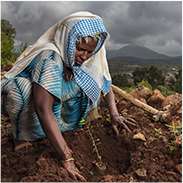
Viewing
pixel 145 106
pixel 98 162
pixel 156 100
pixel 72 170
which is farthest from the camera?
pixel 156 100

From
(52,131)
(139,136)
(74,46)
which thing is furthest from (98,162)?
(74,46)

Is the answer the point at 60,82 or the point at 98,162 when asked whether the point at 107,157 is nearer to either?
the point at 98,162

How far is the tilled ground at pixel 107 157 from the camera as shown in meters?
2.34

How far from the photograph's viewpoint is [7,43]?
6188mm

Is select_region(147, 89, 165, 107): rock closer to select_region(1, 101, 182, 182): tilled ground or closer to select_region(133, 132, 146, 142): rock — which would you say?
select_region(1, 101, 182, 182): tilled ground

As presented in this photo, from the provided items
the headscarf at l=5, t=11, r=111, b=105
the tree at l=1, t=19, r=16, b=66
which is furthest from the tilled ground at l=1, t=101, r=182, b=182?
the tree at l=1, t=19, r=16, b=66

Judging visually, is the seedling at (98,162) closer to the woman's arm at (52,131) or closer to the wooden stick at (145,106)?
the woman's arm at (52,131)

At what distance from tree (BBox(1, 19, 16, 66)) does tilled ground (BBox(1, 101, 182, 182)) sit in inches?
108

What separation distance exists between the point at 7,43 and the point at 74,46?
3939 mm

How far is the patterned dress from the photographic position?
240 cm

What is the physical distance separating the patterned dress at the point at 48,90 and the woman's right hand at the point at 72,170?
14.7 inches

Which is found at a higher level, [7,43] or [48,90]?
[48,90]

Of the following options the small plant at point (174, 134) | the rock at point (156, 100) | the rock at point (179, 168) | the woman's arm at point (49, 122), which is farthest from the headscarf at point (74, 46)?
the rock at point (156, 100)

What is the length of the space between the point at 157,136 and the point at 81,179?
78 centimetres
